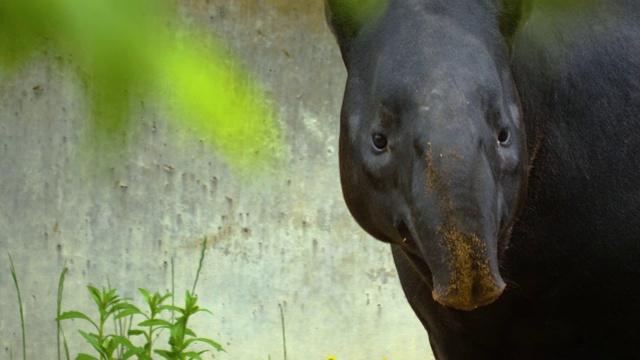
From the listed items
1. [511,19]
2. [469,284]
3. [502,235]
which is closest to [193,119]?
[469,284]

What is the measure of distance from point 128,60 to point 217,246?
4042 millimetres

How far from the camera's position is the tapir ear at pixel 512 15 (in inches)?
97.9

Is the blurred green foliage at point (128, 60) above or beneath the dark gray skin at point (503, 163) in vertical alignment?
above

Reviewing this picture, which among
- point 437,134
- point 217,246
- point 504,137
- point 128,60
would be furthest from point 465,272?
point 217,246

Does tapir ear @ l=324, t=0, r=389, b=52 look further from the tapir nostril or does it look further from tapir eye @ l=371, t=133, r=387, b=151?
the tapir nostril

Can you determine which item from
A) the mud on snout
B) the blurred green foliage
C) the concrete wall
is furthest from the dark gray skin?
the concrete wall

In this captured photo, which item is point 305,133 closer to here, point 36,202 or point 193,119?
point 36,202

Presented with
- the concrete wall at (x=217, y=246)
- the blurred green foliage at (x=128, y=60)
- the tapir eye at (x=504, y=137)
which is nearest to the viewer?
the blurred green foliage at (x=128, y=60)

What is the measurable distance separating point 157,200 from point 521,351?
2.41 meters

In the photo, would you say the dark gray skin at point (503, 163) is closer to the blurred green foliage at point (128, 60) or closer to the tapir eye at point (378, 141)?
the tapir eye at point (378, 141)

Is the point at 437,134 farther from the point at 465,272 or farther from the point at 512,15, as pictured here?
the point at 512,15

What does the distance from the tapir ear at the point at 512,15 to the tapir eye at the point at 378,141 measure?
391 mm

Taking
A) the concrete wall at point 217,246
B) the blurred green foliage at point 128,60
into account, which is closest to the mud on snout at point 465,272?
the blurred green foliage at point 128,60

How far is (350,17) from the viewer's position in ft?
8.30
